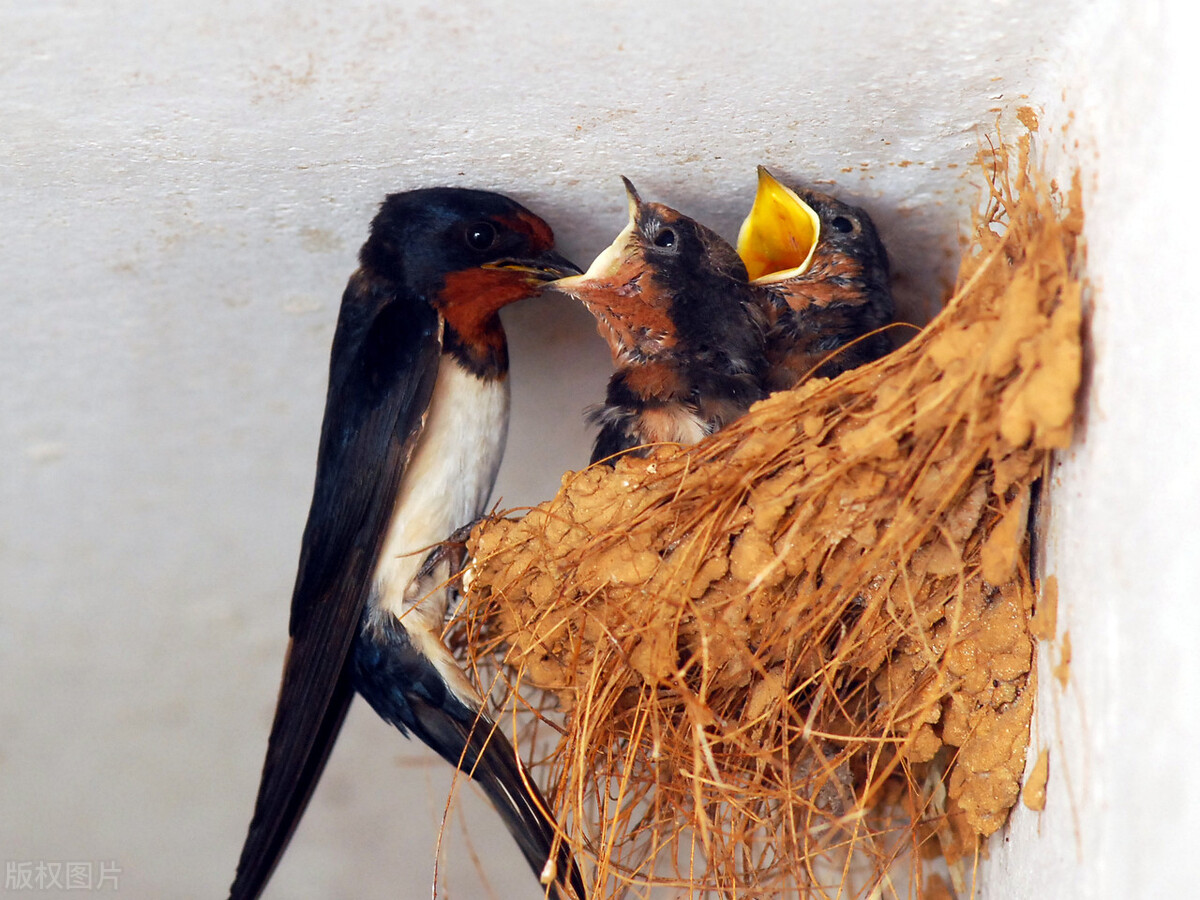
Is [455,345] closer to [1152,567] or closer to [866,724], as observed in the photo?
[866,724]

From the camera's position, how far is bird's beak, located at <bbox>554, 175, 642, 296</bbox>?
1771mm

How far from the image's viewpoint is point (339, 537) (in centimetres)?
183

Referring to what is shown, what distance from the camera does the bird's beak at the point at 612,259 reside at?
177 cm

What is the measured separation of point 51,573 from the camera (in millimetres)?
2275

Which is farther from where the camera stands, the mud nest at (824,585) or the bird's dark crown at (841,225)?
the bird's dark crown at (841,225)

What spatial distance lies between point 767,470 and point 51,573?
1.45 m

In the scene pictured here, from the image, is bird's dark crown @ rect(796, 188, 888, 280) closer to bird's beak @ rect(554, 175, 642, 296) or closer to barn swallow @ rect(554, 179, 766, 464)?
barn swallow @ rect(554, 179, 766, 464)

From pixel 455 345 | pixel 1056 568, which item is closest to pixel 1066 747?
pixel 1056 568

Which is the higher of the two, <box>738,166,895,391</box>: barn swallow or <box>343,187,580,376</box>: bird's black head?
<box>343,187,580,376</box>: bird's black head

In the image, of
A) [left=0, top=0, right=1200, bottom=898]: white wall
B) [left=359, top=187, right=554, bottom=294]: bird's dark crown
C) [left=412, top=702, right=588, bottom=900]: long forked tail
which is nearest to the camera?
[left=0, top=0, right=1200, bottom=898]: white wall

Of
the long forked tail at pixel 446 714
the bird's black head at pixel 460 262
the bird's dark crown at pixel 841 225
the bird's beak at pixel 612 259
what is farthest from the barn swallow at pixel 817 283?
the long forked tail at pixel 446 714

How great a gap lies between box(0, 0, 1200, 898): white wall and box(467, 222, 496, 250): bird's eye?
66 millimetres

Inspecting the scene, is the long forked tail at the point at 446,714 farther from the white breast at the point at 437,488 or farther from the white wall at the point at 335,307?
the white wall at the point at 335,307

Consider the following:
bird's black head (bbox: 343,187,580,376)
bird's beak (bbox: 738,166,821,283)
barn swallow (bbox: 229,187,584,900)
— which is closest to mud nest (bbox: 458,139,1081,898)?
barn swallow (bbox: 229,187,584,900)
